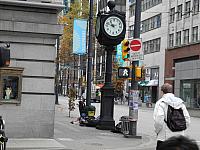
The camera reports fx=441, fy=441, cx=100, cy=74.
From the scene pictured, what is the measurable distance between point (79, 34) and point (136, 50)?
346 inches

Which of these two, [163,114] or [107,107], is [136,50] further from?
[163,114]

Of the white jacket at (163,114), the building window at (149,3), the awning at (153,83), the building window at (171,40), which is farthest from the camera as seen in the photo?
the building window at (149,3)

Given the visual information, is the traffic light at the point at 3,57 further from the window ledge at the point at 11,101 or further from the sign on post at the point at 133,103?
the sign on post at the point at 133,103

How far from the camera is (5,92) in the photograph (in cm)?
1402

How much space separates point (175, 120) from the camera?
7.77 metres

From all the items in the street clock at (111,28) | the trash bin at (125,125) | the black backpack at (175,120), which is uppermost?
the street clock at (111,28)

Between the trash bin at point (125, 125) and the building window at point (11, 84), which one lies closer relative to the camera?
the building window at point (11, 84)

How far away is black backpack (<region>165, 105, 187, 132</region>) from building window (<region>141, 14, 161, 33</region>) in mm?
61184

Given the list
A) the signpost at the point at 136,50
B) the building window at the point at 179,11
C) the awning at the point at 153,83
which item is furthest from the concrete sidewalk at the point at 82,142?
the awning at the point at 153,83

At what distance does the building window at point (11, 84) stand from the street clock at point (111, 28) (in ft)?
18.3

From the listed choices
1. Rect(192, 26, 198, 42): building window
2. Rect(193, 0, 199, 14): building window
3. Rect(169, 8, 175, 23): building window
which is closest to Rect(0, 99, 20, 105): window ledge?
Rect(192, 26, 198, 42): building window

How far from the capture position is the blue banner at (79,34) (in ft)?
81.3

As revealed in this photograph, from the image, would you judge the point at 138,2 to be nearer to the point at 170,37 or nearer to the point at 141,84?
the point at 170,37

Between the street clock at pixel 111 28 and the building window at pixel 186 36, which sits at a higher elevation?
the building window at pixel 186 36
